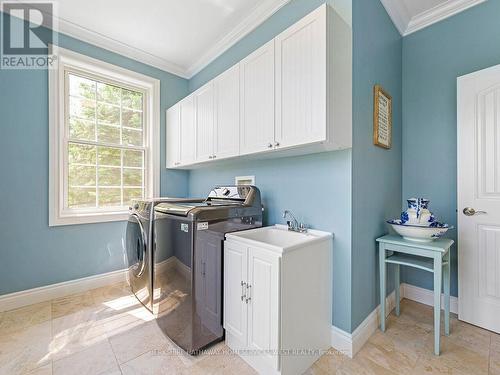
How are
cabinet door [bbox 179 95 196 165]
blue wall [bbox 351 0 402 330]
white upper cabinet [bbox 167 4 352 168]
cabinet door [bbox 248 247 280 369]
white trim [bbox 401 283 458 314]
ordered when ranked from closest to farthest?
cabinet door [bbox 248 247 280 369] < white upper cabinet [bbox 167 4 352 168] < blue wall [bbox 351 0 402 330] < white trim [bbox 401 283 458 314] < cabinet door [bbox 179 95 196 165]

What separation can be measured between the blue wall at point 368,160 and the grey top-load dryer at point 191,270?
902 millimetres

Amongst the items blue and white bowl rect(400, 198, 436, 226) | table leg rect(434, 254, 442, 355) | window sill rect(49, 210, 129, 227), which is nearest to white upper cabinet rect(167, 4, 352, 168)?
blue and white bowl rect(400, 198, 436, 226)

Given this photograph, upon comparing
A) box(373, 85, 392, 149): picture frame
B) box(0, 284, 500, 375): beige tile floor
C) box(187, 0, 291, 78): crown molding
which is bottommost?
box(0, 284, 500, 375): beige tile floor

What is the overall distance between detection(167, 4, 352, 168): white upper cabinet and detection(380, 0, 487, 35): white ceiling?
0.91 metres

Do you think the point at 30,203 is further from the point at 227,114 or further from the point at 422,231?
the point at 422,231

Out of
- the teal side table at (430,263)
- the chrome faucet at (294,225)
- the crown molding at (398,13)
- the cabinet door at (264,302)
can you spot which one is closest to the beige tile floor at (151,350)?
the teal side table at (430,263)

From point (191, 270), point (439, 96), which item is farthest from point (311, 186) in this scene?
point (439, 96)

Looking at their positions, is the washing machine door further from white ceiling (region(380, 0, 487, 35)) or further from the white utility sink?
white ceiling (region(380, 0, 487, 35))

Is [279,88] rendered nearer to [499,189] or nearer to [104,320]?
[499,189]

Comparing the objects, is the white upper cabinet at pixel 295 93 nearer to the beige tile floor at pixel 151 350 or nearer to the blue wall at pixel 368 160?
the blue wall at pixel 368 160

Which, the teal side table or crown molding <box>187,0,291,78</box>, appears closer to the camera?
the teal side table

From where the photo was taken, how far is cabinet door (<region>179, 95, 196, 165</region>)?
263 centimetres

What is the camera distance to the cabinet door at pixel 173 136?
2917mm

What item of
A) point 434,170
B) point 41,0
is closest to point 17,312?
point 41,0
